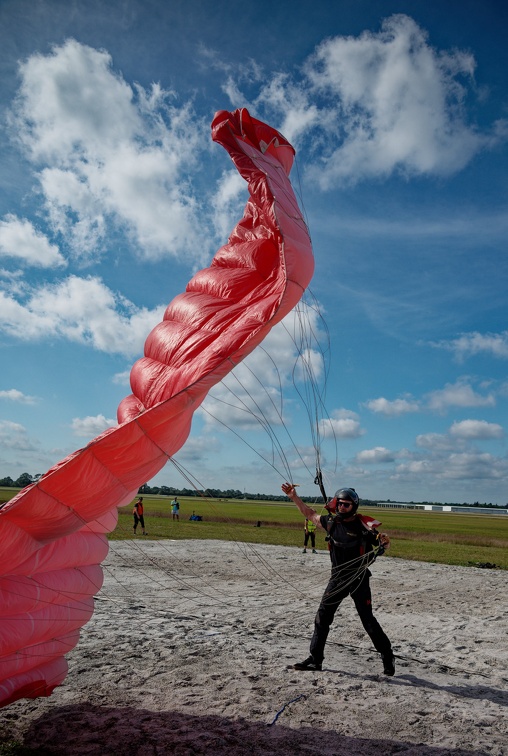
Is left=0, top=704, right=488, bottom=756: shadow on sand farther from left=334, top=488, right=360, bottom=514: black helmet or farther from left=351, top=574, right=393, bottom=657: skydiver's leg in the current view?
left=334, top=488, right=360, bottom=514: black helmet

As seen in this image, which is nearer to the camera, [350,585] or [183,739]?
→ [183,739]

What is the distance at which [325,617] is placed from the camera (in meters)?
6.00

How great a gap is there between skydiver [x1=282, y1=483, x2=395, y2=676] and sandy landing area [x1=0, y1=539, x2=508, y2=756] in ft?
0.90

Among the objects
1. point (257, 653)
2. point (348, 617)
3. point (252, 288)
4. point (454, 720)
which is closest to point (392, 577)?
point (348, 617)

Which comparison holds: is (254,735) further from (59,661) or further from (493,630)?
(493,630)

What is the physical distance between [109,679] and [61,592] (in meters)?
1.31

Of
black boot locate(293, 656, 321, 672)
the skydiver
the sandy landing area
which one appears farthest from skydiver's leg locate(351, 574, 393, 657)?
black boot locate(293, 656, 321, 672)

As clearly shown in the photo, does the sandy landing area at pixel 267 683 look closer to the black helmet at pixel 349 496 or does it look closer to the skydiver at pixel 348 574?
the skydiver at pixel 348 574

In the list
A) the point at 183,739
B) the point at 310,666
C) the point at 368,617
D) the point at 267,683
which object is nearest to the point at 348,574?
the point at 368,617

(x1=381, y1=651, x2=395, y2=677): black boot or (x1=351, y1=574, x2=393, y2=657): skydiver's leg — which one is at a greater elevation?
(x1=351, y1=574, x2=393, y2=657): skydiver's leg

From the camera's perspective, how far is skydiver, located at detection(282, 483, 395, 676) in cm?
595

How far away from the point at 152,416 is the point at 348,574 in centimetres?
335

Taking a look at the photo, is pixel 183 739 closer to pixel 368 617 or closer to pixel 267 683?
pixel 267 683

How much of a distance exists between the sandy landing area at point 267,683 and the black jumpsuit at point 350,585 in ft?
1.19
